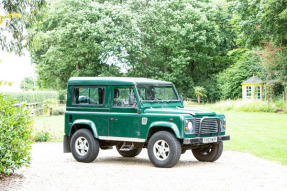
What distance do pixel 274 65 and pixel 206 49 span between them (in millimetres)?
17891

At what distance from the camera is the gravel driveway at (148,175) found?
7.41 meters

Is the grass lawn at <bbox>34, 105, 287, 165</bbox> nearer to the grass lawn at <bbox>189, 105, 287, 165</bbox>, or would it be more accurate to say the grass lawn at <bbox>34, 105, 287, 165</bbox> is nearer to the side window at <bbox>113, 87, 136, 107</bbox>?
the grass lawn at <bbox>189, 105, 287, 165</bbox>

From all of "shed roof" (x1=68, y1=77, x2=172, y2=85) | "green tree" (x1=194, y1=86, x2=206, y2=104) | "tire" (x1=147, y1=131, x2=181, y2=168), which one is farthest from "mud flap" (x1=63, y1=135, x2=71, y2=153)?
"green tree" (x1=194, y1=86, x2=206, y2=104)

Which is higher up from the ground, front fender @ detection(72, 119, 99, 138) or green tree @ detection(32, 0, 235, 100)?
green tree @ detection(32, 0, 235, 100)

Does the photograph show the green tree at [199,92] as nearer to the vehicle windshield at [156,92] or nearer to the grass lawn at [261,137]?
the grass lawn at [261,137]

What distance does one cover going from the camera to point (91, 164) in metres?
10.3

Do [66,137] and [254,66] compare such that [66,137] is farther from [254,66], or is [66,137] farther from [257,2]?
[254,66]

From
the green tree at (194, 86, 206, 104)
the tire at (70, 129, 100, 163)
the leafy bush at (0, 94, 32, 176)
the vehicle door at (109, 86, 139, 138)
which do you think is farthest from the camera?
the green tree at (194, 86, 206, 104)

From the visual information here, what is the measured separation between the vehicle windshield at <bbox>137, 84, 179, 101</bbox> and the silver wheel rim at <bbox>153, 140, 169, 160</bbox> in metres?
1.30

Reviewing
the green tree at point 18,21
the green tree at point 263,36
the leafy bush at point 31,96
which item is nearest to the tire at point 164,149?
the green tree at point 18,21

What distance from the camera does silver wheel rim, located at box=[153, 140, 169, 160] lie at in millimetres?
9312

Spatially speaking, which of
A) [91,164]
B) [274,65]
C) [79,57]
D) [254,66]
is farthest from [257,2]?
[91,164]

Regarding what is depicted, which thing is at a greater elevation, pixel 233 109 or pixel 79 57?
pixel 79 57

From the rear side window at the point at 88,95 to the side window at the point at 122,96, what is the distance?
0.42 m
